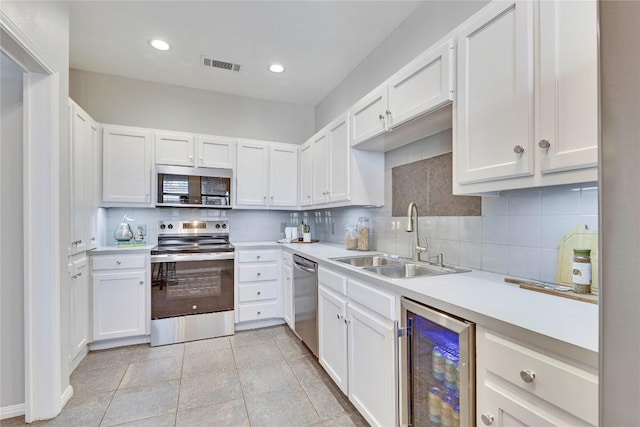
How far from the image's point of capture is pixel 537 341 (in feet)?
2.71

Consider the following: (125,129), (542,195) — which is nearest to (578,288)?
(542,195)

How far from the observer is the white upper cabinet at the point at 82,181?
238 centimetres

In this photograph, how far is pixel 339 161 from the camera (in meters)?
2.79

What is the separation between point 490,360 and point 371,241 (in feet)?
6.15

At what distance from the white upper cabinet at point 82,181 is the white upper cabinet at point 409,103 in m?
2.29

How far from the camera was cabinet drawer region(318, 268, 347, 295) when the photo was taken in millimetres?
1949

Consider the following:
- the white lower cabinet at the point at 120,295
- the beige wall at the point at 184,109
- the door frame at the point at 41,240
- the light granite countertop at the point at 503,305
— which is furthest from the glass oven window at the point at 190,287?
the light granite countertop at the point at 503,305

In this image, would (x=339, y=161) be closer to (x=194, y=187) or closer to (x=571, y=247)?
(x=194, y=187)

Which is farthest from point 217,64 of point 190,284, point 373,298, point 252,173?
point 373,298

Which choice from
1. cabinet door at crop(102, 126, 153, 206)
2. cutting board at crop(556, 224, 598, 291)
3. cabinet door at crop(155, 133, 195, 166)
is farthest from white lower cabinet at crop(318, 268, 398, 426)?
cabinet door at crop(102, 126, 153, 206)

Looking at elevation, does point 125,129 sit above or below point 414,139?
above

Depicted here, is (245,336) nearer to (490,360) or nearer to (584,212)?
(490,360)

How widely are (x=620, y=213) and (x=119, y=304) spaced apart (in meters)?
3.47

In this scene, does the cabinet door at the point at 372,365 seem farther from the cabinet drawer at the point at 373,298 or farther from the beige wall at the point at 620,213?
the beige wall at the point at 620,213
